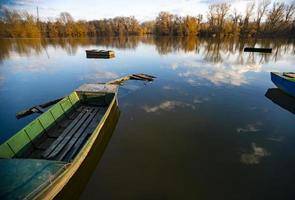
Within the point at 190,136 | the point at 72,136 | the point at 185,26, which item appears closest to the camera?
the point at 72,136

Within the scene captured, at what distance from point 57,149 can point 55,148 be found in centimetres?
13

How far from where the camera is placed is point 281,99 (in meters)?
13.6

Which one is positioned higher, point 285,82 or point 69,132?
point 285,82

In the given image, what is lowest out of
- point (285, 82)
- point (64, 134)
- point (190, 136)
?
point (190, 136)

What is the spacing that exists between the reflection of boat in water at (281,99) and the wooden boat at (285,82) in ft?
1.30

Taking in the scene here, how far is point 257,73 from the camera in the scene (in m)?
20.3

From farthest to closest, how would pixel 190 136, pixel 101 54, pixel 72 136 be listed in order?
pixel 101 54, pixel 190 136, pixel 72 136

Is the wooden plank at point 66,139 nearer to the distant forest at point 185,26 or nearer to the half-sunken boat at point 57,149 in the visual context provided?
the half-sunken boat at point 57,149

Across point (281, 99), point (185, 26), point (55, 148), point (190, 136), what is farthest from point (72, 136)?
point (185, 26)

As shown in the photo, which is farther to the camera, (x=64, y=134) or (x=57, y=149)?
(x=64, y=134)

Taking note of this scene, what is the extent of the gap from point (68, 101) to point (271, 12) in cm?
9247

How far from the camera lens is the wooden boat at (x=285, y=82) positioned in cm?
1343

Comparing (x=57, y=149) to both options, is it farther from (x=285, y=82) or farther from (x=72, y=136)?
(x=285, y=82)

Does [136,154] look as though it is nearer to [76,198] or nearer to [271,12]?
[76,198]
